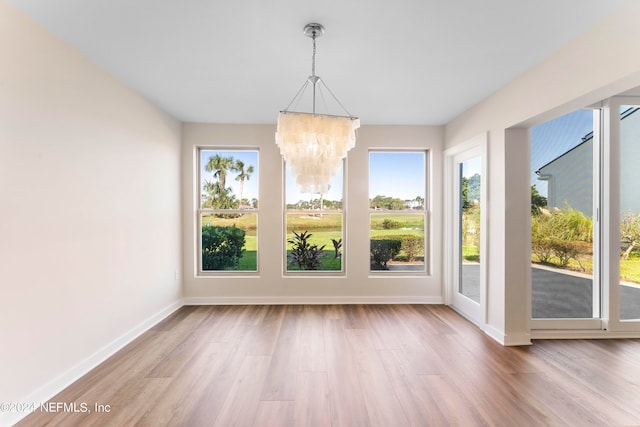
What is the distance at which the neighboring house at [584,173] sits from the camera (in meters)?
2.95

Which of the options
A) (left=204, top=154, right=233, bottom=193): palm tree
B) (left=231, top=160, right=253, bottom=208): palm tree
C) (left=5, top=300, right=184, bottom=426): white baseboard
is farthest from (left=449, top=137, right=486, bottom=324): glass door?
(left=5, top=300, right=184, bottom=426): white baseboard

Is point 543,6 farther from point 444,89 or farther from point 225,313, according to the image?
point 225,313

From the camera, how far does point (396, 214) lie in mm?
4281

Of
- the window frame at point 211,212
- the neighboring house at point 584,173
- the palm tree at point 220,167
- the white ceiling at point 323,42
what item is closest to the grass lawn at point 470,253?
the neighboring house at point 584,173

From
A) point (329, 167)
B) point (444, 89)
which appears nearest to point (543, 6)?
point (444, 89)

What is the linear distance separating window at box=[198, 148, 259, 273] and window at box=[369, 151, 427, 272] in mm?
1774

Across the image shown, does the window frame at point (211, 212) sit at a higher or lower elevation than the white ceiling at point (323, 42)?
lower

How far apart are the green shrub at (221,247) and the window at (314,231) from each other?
738 mm

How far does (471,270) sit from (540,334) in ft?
3.03

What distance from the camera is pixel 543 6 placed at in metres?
1.75

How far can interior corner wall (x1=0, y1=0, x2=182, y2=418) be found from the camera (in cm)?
179

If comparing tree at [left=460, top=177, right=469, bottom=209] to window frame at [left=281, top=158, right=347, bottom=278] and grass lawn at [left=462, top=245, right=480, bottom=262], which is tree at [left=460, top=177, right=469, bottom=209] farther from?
window frame at [left=281, top=158, right=347, bottom=278]

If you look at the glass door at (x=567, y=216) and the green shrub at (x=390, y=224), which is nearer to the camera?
the glass door at (x=567, y=216)

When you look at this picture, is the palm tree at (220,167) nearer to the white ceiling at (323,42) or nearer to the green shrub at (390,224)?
the white ceiling at (323,42)
